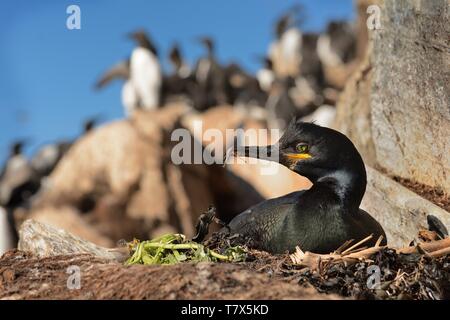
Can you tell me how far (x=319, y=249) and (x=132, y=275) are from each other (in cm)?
146

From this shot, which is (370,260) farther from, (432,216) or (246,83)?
(246,83)

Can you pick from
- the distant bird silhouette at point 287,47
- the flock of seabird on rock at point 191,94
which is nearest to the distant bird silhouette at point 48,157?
the flock of seabird on rock at point 191,94

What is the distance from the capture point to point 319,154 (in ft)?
19.7

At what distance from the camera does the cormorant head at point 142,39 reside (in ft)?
102

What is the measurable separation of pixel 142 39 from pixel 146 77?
200cm

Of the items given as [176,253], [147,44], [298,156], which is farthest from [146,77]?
[176,253]

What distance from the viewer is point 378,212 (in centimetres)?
765

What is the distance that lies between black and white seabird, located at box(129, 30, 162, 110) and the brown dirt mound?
24.3 metres

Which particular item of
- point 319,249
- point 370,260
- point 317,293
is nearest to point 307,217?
point 319,249

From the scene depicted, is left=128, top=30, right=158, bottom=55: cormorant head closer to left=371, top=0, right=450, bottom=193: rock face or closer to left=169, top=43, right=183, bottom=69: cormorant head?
left=169, top=43, right=183, bottom=69: cormorant head

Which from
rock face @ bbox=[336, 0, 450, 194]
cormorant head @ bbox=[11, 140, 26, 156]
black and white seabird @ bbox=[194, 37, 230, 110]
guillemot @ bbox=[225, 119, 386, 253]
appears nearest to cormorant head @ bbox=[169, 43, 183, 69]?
black and white seabird @ bbox=[194, 37, 230, 110]

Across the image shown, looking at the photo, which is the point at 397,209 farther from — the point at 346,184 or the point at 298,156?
the point at 298,156

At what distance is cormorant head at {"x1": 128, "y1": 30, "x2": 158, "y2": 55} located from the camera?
31125 mm

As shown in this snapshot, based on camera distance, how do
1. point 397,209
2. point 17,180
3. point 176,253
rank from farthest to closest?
point 17,180 < point 397,209 < point 176,253
